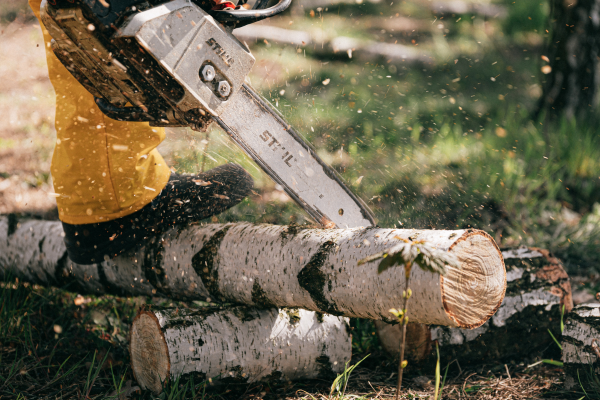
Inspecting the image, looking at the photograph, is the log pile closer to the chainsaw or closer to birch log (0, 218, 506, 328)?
birch log (0, 218, 506, 328)

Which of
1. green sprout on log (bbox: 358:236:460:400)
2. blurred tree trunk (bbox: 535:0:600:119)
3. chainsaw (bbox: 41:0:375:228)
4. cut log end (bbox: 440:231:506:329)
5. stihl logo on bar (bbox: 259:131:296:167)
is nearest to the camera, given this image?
green sprout on log (bbox: 358:236:460:400)

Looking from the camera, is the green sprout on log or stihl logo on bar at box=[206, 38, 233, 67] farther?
stihl logo on bar at box=[206, 38, 233, 67]

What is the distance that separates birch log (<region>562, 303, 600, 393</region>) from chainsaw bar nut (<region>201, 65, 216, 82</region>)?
5.53ft

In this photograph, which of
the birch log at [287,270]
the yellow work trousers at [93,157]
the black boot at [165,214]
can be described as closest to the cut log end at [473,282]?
the birch log at [287,270]

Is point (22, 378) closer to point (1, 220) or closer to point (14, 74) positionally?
point (1, 220)

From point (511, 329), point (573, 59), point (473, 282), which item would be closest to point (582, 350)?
point (511, 329)

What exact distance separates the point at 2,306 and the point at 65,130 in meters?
0.92

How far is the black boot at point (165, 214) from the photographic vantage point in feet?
6.68

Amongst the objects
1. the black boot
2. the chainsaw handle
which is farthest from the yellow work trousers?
the chainsaw handle

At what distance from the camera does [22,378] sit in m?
1.87

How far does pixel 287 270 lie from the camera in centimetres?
173

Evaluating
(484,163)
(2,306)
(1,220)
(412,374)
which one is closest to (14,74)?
(1,220)

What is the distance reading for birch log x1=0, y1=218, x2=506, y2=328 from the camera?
4.63 feet

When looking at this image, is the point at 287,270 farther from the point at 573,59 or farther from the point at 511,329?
the point at 573,59
